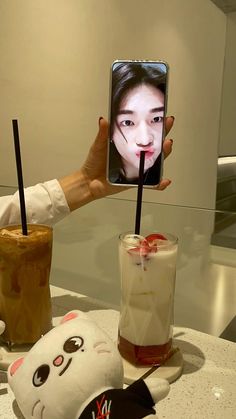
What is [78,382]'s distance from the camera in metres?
0.34

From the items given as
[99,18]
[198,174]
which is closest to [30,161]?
[99,18]

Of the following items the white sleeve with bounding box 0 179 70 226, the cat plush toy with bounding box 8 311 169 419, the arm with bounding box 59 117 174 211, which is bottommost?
the cat plush toy with bounding box 8 311 169 419

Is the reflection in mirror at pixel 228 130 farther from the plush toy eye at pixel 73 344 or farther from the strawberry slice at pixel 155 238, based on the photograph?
the plush toy eye at pixel 73 344

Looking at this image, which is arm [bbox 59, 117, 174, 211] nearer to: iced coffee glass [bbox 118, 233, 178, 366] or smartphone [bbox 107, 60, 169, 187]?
smartphone [bbox 107, 60, 169, 187]

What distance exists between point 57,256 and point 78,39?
3.74 feet

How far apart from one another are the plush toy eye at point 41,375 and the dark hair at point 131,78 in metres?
0.41

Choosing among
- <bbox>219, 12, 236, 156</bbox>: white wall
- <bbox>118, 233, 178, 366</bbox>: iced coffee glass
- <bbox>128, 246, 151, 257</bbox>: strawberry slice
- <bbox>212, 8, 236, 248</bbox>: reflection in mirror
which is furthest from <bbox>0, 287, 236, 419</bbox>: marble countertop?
<bbox>219, 12, 236, 156</bbox>: white wall

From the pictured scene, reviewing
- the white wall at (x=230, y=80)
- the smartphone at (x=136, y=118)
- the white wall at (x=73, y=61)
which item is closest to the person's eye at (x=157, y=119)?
the smartphone at (x=136, y=118)

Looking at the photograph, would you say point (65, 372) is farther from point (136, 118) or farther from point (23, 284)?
point (136, 118)

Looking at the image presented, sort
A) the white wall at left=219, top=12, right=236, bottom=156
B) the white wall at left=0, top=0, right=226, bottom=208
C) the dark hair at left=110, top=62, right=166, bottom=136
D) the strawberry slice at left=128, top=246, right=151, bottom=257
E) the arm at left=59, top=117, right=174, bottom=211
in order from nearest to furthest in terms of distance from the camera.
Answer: the strawberry slice at left=128, top=246, right=151, bottom=257, the dark hair at left=110, top=62, right=166, bottom=136, the arm at left=59, top=117, right=174, bottom=211, the white wall at left=0, top=0, right=226, bottom=208, the white wall at left=219, top=12, right=236, bottom=156

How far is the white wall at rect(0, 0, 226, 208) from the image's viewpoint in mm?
1714

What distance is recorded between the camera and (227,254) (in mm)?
947

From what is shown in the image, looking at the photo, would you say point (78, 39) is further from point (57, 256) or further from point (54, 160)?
point (57, 256)

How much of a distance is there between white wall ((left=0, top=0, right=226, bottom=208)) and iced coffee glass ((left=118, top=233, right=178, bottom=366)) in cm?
134
